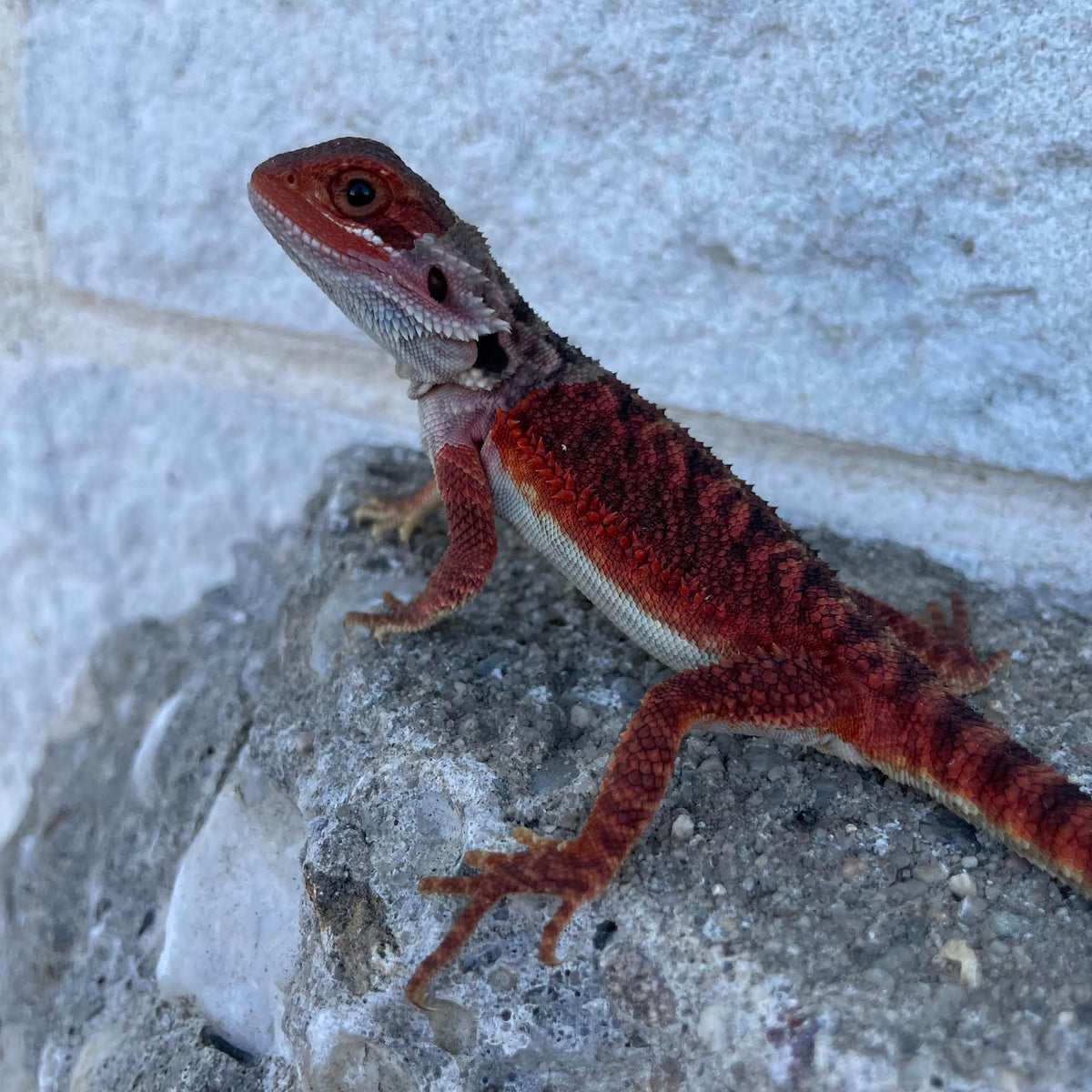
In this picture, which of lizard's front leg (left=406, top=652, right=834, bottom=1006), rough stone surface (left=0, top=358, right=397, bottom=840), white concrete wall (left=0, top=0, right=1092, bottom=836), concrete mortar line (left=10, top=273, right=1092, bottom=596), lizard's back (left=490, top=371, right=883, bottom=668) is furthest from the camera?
rough stone surface (left=0, top=358, right=397, bottom=840)

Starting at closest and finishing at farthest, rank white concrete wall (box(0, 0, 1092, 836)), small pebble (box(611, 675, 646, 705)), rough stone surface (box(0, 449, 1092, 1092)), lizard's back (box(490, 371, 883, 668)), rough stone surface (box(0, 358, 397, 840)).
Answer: rough stone surface (box(0, 449, 1092, 1092)) → lizard's back (box(490, 371, 883, 668)) → small pebble (box(611, 675, 646, 705)) → white concrete wall (box(0, 0, 1092, 836)) → rough stone surface (box(0, 358, 397, 840))

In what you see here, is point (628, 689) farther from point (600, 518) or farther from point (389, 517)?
point (389, 517)

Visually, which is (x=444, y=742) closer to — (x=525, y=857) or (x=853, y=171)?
(x=525, y=857)

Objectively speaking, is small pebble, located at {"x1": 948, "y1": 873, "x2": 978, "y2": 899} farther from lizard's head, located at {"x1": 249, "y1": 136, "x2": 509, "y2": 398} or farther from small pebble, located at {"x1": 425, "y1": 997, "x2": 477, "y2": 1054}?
lizard's head, located at {"x1": 249, "y1": 136, "x2": 509, "y2": 398}

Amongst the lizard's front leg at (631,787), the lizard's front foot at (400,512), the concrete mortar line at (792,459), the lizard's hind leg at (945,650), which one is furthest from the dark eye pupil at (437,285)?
the lizard's hind leg at (945,650)

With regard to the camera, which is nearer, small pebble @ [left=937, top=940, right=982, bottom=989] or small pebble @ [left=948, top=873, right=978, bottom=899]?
small pebble @ [left=937, top=940, right=982, bottom=989]

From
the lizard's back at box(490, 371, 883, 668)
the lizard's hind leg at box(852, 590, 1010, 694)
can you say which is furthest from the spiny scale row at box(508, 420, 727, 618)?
the lizard's hind leg at box(852, 590, 1010, 694)

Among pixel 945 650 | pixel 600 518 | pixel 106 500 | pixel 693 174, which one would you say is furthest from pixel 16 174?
pixel 945 650

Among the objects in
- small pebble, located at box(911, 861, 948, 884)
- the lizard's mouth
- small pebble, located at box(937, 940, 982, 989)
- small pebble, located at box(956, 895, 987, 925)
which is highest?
the lizard's mouth
